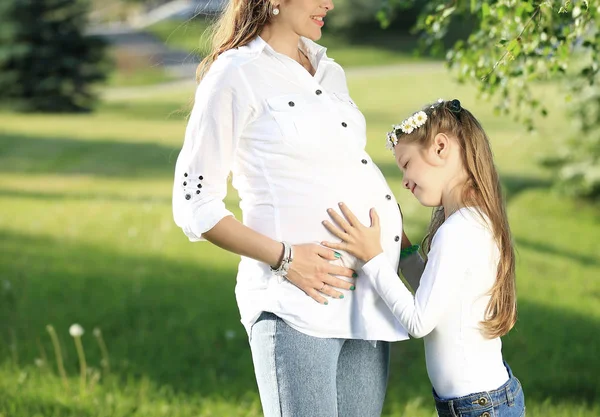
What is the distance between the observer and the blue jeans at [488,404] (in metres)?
2.34

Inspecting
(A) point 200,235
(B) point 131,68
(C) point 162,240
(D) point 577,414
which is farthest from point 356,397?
(B) point 131,68

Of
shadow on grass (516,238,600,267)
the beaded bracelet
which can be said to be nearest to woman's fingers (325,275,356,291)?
the beaded bracelet

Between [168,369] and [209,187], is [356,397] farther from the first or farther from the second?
[168,369]

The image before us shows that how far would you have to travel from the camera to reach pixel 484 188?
7.77ft

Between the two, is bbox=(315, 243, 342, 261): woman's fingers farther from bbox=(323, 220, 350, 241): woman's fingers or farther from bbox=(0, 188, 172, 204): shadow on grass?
bbox=(0, 188, 172, 204): shadow on grass

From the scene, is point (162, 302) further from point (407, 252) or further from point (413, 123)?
point (413, 123)

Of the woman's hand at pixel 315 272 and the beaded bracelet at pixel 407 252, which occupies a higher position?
the woman's hand at pixel 315 272

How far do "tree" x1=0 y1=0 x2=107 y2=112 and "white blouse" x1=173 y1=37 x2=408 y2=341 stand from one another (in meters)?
21.5

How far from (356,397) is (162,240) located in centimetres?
589

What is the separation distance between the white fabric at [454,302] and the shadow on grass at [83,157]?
939 centimetres

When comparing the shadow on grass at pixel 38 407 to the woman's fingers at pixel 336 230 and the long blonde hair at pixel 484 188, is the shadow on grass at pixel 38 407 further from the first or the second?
the long blonde hair at pixel 484 188

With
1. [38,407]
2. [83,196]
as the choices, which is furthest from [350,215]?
[83,196]

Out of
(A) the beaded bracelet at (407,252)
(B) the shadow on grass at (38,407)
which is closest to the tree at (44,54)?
(B) the shadow on grass at (38,407)

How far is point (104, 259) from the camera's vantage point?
7.39 metres
